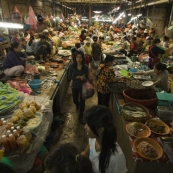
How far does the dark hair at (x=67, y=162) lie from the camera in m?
1.24

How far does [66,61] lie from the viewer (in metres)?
6.88

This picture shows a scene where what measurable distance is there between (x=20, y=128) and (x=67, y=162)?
1499 millimetres

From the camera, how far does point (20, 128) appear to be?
2465 millimetres

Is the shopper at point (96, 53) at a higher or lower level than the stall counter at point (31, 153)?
higher

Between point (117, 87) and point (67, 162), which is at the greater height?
point (67, 162)

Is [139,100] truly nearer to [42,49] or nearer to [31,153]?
[31,153]

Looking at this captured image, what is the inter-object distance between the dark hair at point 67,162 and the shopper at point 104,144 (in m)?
0.34

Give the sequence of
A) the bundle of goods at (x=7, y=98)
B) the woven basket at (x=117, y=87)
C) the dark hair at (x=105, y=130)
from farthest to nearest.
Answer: the woven basket at (x=117, y=87)
the bundle of goods at (x=7, y=98)
the dark hair at (x=105, y=130)

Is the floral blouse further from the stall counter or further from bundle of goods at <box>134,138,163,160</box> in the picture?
bundle of goods at <box>134,138,163,160</box>

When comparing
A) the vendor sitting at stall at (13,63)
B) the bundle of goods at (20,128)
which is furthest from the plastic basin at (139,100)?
the vendor sitting at stall at (13,63)

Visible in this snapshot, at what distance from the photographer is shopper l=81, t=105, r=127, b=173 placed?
1636 millimetres

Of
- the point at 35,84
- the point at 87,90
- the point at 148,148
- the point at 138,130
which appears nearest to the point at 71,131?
the point at 87,90

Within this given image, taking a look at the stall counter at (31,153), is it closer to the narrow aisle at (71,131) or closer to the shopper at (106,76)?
the narrow aisle at (71,131)

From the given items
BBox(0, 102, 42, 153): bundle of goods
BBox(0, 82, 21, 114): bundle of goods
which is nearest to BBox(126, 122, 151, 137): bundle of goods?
BBox(0, 102, 42, 153): bundle of goods
